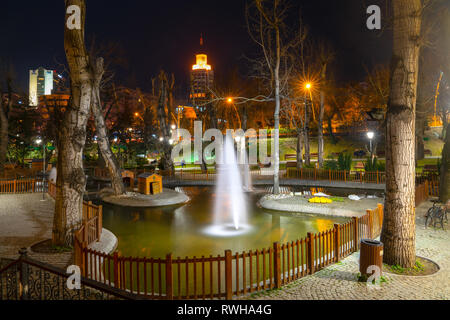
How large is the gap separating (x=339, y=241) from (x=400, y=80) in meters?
4.48

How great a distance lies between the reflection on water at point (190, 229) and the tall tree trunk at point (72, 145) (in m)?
2.07

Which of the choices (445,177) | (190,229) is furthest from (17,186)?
(445,177)

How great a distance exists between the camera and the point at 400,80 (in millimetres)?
8766

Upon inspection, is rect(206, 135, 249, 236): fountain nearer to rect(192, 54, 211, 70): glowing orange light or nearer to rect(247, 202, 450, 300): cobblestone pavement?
rect(247, 202, 450, 300): cobblestone pavement

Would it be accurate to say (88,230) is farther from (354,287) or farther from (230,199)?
(230,199)

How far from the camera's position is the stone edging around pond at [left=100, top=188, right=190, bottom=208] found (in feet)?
66.9

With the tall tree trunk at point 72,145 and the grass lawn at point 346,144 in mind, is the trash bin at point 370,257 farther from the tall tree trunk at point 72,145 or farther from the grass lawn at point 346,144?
the grass lawn at point 346,144

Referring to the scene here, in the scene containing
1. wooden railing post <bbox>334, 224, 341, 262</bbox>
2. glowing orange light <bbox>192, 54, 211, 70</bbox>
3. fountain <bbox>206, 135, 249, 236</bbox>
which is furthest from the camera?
glowing orange light <bbox>192, 54, 211, 70</bbox>

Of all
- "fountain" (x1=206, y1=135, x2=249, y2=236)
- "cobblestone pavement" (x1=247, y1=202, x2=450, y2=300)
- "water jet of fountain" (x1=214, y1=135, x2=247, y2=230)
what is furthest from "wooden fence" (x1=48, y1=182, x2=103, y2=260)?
"water jet of fountain" (x1=214, y1=135, x2=247, y2=230)

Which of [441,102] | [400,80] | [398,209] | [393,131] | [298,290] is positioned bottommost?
[298,290]

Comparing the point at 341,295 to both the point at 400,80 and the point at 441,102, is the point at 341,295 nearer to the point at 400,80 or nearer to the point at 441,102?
the point at 400,80
